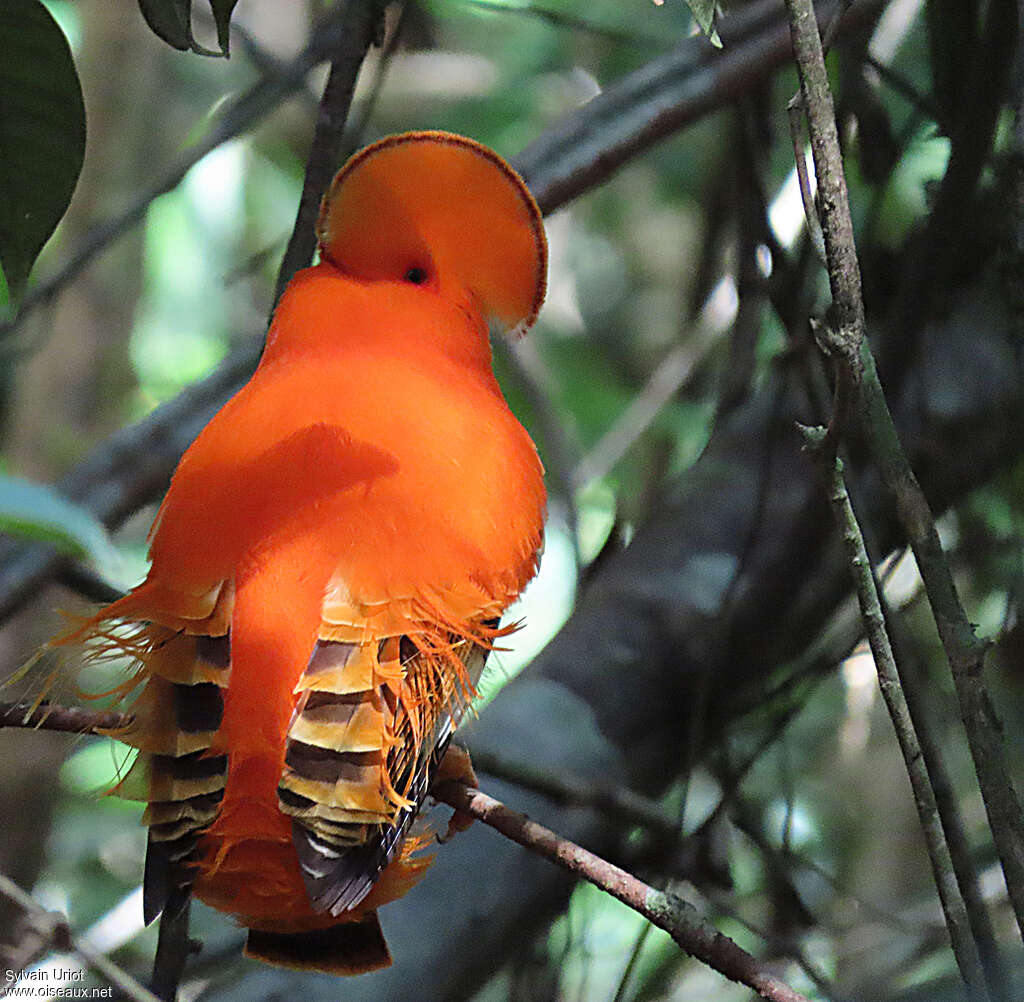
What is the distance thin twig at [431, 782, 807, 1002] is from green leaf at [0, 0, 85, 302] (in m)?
0.65

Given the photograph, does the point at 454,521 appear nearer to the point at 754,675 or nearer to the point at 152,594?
the point at 152,594

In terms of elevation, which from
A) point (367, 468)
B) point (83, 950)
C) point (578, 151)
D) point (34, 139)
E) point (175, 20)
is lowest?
point (83, 950)

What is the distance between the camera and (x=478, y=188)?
1.30m

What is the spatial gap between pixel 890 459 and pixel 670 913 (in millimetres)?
353

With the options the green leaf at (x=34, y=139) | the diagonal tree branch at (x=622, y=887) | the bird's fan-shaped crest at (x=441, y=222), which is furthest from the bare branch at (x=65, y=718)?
the bird's fan-shaped crest at (x=441, y=222)

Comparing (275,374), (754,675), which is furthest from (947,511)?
(275,374)

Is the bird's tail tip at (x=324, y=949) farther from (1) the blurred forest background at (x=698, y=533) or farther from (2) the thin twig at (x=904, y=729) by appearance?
(2) the thin twig at (x=904, y=729)

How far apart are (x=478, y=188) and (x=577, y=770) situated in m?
0.77

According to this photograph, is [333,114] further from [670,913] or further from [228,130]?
[670,913]

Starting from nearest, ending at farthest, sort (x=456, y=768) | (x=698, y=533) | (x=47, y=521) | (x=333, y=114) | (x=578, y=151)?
(x=47, y=521)
(x=456, y=768)
(x=333, y=114)
(x=578, y=151)
(x=698, y=533)

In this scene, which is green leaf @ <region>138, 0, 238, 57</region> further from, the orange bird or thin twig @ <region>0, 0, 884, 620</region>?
thin twig @ <region>0, 0, 884, 620</region>

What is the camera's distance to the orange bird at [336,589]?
101 cm

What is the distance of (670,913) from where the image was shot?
93 cm

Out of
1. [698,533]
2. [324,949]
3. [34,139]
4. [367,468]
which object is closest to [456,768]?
[324,949]
